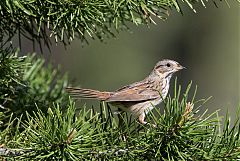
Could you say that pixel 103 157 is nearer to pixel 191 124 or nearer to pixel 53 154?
pixel 53 154

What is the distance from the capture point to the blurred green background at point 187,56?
12930mm

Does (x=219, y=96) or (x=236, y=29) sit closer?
(x=219, y=96)

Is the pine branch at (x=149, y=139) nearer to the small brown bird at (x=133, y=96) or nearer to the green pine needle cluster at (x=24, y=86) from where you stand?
the green pine needle cluster at (x=24, y=86)

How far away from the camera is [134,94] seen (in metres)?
3.63

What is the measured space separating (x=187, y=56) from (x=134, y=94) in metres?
9.98

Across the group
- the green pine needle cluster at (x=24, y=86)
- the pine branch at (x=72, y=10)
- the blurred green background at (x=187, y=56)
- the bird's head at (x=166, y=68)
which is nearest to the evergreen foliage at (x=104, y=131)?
the pine branch at (x=72, y=10)

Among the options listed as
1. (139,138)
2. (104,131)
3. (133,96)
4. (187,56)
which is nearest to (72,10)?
(104,131)

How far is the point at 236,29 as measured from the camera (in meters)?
13.4

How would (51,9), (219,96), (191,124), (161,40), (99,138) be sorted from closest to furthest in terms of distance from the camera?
1. (191,124)
2. (99,138)
3. (51,9)
4. (219,96)
5. (161,40)

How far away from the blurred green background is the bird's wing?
8.40 meters

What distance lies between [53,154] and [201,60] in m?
11.2

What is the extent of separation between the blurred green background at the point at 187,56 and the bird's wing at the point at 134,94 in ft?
27.6

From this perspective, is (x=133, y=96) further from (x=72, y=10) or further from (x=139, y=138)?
(x=139, y=138)

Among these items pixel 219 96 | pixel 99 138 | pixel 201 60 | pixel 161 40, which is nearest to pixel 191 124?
pixel 99 138
